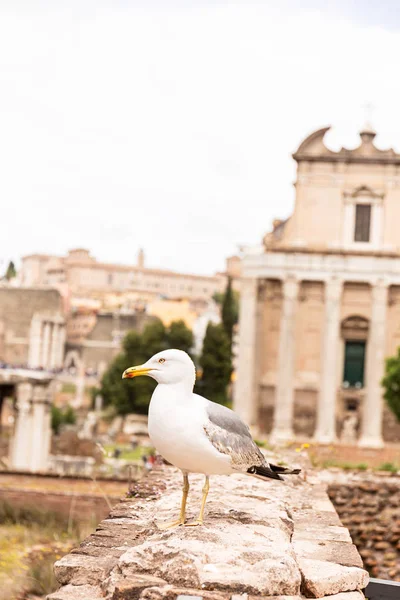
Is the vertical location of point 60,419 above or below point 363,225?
below

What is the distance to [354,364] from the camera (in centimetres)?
3262

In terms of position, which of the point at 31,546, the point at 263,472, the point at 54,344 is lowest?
the point at 31,546

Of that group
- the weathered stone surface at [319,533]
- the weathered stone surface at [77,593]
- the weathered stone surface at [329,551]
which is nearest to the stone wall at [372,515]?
the weathered stone surface at [319,533]

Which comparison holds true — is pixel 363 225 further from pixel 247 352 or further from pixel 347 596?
pixel 347 596

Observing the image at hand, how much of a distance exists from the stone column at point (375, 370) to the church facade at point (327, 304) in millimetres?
34

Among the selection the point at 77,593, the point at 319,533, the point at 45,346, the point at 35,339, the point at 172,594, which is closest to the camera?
the point at 172,594

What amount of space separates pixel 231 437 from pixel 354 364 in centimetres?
2826

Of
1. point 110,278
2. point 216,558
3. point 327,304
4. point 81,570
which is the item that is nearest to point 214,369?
point 327,304

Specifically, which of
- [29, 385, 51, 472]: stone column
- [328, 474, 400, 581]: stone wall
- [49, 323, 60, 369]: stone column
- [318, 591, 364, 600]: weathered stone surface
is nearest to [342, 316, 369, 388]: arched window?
[29, 385, 51, 472]: stone column

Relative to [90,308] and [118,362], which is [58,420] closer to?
[118,362]

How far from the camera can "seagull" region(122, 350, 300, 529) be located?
471 cm

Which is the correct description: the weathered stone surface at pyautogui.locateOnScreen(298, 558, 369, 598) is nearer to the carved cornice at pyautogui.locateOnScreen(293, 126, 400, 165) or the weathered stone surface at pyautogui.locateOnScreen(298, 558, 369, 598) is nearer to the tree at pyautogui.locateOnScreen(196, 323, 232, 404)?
the carved cornice at pyautogui.locateOnScreen(293, 126, 400, 165)

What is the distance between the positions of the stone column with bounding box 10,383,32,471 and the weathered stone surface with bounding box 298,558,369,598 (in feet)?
52.5

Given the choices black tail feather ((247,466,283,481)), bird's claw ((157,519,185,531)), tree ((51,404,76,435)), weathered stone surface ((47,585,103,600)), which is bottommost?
tree ((51,404,76,435))
